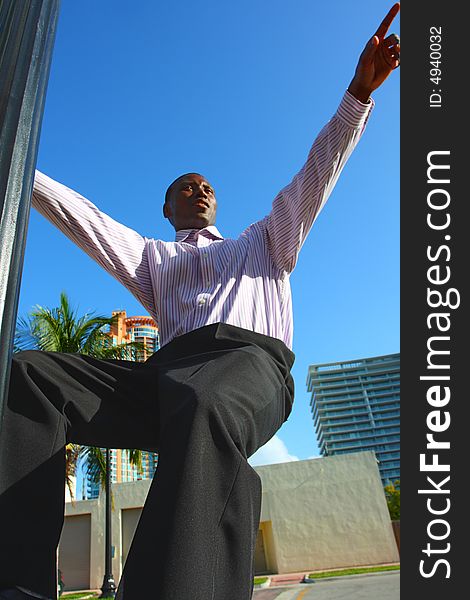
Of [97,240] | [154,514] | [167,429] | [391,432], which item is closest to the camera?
[154,514]

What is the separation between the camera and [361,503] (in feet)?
77.8

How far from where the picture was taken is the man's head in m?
2.25

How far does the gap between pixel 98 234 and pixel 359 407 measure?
3562 inches

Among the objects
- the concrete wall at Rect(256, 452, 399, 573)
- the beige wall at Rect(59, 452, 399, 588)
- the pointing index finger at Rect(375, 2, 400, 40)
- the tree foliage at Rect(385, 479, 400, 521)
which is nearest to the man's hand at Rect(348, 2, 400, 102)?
the pointing index finger at Rect(375, 2, 400, 40)

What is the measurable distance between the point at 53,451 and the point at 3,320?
504mm

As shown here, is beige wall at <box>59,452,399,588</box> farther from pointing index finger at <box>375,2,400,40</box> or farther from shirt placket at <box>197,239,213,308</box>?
pointing index finger at <box>375,2,400,40</box>

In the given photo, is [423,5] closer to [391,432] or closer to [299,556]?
[299,556]

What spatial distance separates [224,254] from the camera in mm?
1905

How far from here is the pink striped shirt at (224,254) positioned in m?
1.70

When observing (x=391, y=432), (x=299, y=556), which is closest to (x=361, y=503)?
(x=299, y=556)

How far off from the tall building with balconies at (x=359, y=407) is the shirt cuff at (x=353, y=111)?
8274 cm

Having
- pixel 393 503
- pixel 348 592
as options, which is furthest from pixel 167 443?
pixel 393 503

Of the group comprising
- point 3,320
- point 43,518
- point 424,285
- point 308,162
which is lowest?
point 43,518

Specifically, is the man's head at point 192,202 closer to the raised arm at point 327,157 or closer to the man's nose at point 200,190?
the man's nose at point 200,190
